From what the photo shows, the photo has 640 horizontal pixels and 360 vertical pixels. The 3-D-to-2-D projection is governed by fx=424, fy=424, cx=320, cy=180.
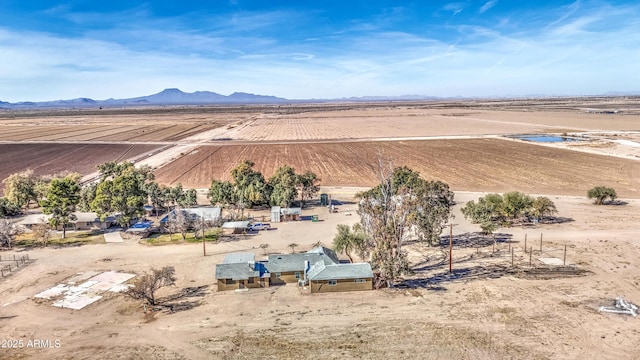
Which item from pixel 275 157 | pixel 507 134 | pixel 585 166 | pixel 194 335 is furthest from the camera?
pixel 507 134

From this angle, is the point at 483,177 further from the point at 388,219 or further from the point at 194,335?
the point at 194,335

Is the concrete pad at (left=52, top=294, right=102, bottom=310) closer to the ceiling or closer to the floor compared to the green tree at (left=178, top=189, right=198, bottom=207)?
closer to the floor

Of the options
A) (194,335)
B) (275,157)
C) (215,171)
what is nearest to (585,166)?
(275,157)


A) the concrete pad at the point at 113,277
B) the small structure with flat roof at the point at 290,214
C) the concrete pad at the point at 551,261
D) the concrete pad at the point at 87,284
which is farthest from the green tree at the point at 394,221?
the concrete pad at the point at 87,284

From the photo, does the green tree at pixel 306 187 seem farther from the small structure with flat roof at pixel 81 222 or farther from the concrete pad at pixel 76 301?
the concrete pad at pixel 76 301

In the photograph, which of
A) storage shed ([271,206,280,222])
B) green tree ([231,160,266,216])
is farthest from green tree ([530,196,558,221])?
green tree ([231,160,266,216])

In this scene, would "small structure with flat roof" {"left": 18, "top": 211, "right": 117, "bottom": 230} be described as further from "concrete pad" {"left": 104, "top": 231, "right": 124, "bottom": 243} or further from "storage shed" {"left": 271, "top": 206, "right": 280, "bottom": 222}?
"storage shed" {"left": 271, "top": 206, "right": 280, "bottom": 222}

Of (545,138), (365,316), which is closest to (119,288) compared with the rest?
(365,316)
